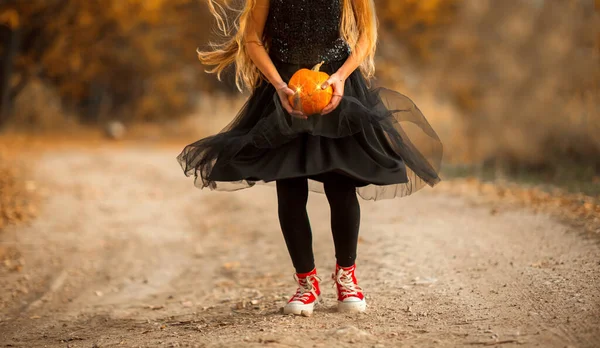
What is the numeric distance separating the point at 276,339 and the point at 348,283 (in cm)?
60

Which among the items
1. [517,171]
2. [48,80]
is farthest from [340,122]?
[48,80]

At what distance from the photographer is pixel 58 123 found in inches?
703

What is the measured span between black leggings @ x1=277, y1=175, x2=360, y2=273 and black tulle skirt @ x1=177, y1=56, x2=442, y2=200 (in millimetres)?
77

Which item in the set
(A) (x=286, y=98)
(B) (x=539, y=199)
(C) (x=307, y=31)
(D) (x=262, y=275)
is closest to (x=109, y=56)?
(B) (x=539, y=199)

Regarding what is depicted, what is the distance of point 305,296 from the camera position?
333 centimetres

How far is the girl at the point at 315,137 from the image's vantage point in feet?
10.2

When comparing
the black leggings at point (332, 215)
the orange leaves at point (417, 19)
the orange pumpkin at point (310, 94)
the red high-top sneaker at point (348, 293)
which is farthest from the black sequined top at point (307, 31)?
the orange leaves at point (417, 19)

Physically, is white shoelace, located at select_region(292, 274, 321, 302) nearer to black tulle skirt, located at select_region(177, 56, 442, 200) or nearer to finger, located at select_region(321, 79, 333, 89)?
black tulle skirt, located at select_region(177, 56, 442, 200)

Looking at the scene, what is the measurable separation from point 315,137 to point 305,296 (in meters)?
0.76

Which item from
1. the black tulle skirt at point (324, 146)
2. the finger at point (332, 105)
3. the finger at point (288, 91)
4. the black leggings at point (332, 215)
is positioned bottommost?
the black leggings at point (332, 215)

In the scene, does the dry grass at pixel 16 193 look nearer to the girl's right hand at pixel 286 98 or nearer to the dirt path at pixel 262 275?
the dirt path at pixel 262 275

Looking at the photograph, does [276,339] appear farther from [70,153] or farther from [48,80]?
[48,80]

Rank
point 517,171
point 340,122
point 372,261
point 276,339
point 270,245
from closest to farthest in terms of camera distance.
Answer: point 276,339, point 340,122, point 372,261, point 270,245, point 517,171

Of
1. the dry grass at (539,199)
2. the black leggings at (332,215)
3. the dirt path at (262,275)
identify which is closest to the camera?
the dirt path at (262,275)
